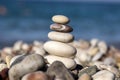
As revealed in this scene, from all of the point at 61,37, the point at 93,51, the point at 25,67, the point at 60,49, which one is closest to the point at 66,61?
the point at 60,49

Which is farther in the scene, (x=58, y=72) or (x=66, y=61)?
(x=66, y=61)

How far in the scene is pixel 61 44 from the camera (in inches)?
179

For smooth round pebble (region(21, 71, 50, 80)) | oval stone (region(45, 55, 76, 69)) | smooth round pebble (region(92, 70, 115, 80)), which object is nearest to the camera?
smooth round pebble (region(21, 71, 50, 80))

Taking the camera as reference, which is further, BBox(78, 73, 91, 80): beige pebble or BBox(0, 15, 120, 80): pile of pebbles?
BBox(78, 73, 91, 80): beige pebble

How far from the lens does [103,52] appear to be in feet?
25.3

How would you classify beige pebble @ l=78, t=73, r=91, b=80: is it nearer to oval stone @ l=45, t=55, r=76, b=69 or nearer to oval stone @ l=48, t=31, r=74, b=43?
oval stone @ l=45, t=55, r=76, b=69

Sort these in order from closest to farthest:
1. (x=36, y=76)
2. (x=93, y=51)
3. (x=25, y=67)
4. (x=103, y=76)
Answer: (x=36, y=76), (x=25, y=67), (x=103, y=76), (x=93, y=51)

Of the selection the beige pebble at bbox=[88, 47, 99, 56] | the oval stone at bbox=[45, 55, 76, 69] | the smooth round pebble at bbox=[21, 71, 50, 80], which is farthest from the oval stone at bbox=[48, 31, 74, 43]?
the beige pebble at bbox=[88, 47, 99, 56]

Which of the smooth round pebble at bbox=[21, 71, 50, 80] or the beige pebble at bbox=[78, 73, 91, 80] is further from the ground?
the smooth round pebble at bbox=[21, 71, 50, 80]

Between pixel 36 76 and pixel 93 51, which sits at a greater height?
pixel 36 76

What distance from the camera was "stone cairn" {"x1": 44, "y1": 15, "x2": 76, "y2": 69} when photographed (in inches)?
178

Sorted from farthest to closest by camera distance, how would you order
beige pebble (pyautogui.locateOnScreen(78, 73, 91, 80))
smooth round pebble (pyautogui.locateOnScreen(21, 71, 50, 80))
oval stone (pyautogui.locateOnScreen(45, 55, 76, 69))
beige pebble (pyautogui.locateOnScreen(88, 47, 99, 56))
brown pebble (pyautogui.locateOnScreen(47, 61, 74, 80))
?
beige pebble (pyautogui.locateOnScreen(88, 47, 99, 56)), oval stone (pyautogui.locateOnScreen(45, 55, 76, 69)), beige pebble (pyautogui.locateOnScreen(78, 73, 91, 80)), brown pebble (pyautogui.locateOnScreen(47, 61, 74, 80)), smooth round pebble (pyautogui.locateOnScreen(21, 71, 50, 80))

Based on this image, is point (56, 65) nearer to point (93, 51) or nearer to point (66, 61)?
point (66, 61)

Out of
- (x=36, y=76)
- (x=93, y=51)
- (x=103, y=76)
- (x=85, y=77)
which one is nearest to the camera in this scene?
(x=36, y=76)
